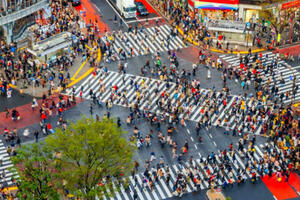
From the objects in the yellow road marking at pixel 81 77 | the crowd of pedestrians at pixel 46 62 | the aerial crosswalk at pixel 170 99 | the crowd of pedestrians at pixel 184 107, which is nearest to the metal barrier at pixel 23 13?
the crowd of pedestrians at pixel 46 62

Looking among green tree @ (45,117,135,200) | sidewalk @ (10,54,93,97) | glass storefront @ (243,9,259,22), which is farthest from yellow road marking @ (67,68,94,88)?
glass storefront @ (243,9,259,22)

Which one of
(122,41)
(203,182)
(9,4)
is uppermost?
(9,4)

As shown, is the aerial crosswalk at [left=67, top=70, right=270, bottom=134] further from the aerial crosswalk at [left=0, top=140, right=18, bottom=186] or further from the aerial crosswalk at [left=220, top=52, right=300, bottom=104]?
the aerial crosswalk at [left=0, top=140, right=18, bottom=186]

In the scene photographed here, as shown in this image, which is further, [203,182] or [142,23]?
[142,23]

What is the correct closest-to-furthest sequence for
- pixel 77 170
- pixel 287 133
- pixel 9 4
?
1. pixel 77 170
2. pixel 287 133
3. pixel 9 4

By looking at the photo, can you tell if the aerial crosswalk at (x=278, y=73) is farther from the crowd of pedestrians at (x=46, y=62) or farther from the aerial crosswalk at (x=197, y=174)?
the crowd of pedestrians at (x=46, y=62)

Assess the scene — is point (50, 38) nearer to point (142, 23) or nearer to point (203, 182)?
point (142, 23)

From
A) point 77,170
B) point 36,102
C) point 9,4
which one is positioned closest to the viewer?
point 77,170

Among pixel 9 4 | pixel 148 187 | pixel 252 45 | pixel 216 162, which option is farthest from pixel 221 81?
pixel 9 4
